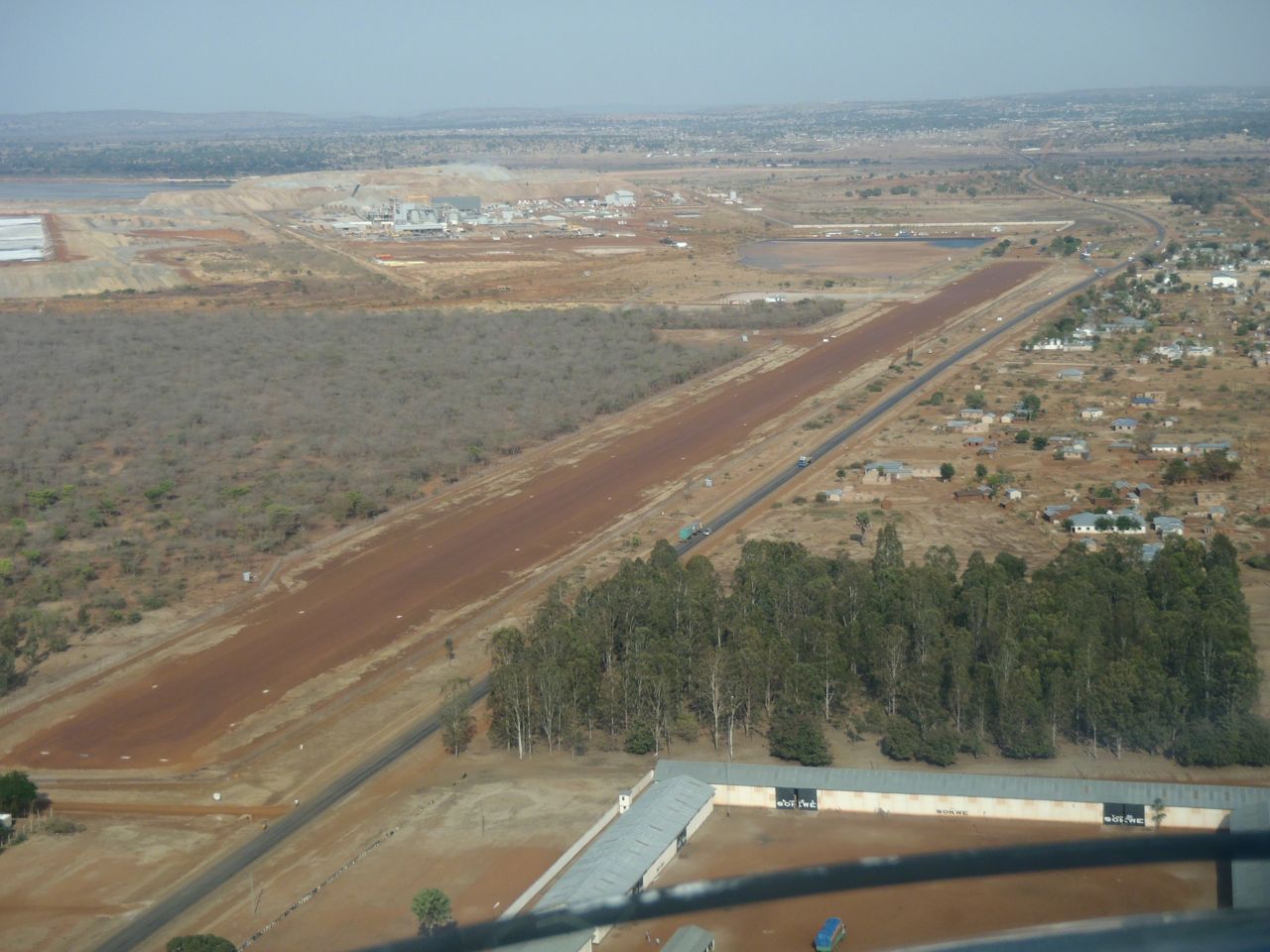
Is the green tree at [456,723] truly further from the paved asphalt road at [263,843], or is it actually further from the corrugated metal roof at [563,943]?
the corrugated metal roof at [563,943]

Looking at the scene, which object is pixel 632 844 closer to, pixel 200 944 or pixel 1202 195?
pixel 200 944

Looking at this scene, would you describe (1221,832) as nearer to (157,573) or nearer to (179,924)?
(179,924)

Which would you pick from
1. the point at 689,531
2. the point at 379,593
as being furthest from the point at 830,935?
the point at 689,531

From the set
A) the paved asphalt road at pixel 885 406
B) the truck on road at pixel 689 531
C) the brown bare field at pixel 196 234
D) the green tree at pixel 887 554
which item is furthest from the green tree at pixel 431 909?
the brown bare field at pixel 196 234

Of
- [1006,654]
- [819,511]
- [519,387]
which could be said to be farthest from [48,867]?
[519,387]

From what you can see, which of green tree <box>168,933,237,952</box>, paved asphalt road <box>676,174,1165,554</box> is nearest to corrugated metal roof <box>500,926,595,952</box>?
green tree <box>168,933,237,952</box>

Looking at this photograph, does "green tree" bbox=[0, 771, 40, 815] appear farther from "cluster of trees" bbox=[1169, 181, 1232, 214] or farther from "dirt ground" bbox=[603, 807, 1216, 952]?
"cluster of trees" bbox=[1169, 181, 1232, 214]
